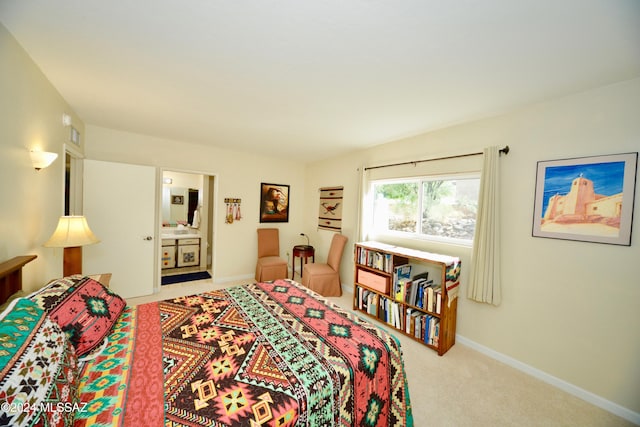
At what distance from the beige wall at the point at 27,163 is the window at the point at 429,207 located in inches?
144

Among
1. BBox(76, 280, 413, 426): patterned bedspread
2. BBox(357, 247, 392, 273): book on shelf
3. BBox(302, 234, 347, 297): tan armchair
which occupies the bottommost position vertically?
BBox(302, 234, 347, 297): tan armchair

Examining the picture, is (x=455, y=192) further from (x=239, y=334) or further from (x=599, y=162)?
(x=239, y=334)

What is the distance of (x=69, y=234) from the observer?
79.0 inches

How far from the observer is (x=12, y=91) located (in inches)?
60.4

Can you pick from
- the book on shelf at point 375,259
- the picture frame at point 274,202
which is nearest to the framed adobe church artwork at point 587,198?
the book on shelf at point 375,259

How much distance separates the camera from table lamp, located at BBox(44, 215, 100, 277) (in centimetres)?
196

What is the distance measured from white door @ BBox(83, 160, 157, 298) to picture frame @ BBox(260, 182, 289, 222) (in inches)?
72.3

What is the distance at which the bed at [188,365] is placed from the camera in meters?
0.91

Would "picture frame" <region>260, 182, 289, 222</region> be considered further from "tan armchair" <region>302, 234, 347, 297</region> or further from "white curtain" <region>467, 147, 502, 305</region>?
"white curtain" <region>467, 147, 502, 305</region>

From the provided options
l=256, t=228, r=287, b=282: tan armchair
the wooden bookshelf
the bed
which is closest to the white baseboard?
the wooden bookshelf

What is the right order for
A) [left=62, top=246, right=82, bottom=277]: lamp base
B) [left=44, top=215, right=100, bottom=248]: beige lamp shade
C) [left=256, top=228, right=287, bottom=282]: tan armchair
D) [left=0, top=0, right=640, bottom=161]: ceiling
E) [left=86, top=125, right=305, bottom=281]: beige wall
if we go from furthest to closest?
[left=256, top=228, right=287, bottom=282]: tan armchair → [left=86, top=125, right=305, bottom=281]: beige wall → [left=62, top=246, right=82, bottom=277]: lamp base → [left=44, top=215, right=100, bottom=248]: beige lamp shade → [left=0, top=0, right=640, bottom=161]: ceiling

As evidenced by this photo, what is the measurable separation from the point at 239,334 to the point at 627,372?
9.42ft

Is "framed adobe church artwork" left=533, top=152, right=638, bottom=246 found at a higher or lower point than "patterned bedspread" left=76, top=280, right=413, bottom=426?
higher

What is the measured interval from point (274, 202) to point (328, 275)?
1.99m
